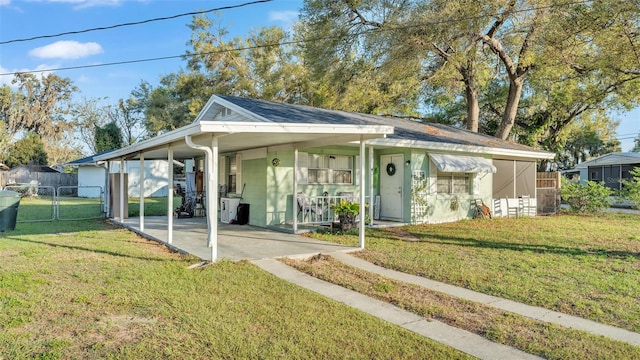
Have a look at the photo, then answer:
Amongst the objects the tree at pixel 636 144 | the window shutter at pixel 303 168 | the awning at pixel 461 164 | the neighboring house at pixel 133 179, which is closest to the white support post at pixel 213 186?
the window shutter at pixel 303 168

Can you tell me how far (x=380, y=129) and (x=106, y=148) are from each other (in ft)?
92.2

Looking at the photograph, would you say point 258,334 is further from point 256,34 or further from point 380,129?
point 256,34

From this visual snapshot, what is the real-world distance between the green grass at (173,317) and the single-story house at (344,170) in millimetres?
3522

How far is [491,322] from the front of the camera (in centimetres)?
404

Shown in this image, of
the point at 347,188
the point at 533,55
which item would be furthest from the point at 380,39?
the point at 347,188

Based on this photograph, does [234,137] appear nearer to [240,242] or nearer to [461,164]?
[240,242]

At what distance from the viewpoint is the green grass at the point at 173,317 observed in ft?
11.0

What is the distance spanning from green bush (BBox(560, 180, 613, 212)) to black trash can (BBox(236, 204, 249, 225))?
12910 millimetres

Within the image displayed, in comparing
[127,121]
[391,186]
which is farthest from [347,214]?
[127,121]

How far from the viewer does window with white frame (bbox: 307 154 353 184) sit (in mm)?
11117

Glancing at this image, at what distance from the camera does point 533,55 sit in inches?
627

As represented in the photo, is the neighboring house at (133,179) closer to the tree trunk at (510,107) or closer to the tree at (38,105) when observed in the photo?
the tree at (38,105)

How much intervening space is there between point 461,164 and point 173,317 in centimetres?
1014

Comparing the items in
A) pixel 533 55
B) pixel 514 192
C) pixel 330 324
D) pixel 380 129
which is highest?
pixel 533 55
